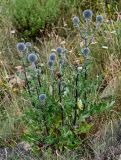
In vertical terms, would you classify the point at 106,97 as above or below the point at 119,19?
below

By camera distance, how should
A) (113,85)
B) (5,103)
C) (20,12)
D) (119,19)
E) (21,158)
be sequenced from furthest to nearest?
(20,12) < (119,19) < (5,103) < (113,85) < (21,158)

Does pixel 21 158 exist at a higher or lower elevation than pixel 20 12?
lower

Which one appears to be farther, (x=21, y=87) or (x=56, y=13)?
(x=56, y=13)

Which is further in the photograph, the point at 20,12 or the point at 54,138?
the point at 20,12

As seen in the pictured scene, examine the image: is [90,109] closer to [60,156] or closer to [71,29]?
[60,156]

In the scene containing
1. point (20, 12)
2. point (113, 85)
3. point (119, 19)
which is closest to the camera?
point (113, 85)

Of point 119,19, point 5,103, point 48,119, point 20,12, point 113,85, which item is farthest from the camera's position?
point 20,12

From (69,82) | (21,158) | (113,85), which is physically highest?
(69,82)

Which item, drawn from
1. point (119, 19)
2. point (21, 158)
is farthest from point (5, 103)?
point (119, 19)

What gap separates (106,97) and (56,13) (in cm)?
219

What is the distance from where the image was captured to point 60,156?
11.1 ft

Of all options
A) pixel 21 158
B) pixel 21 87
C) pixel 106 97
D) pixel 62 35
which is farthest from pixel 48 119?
pixel 62 35

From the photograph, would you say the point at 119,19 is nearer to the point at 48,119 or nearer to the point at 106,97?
the point at 106,97

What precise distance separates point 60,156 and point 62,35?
2.65m
